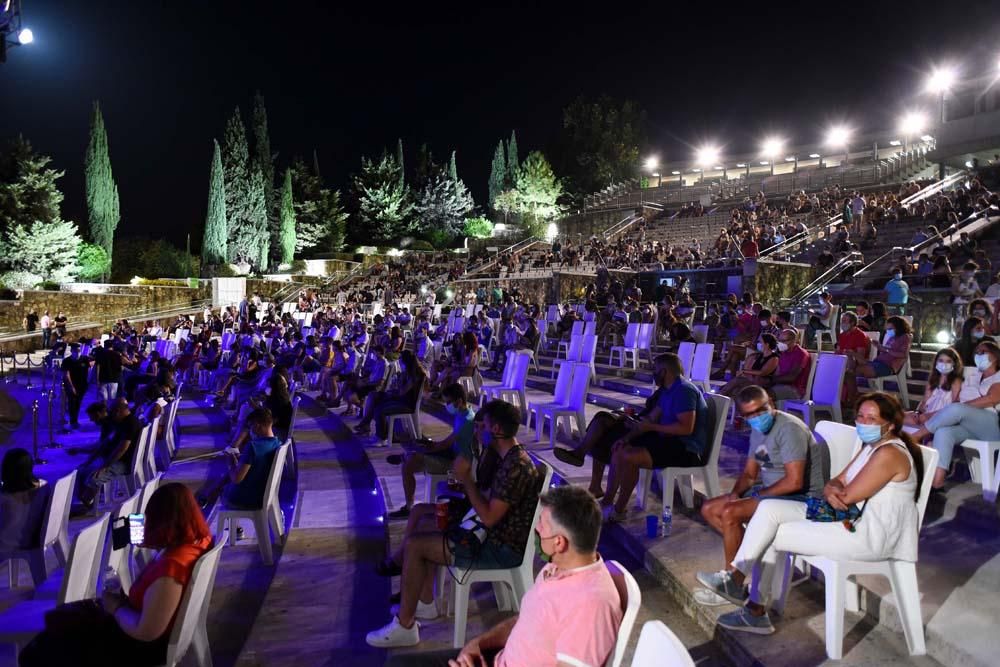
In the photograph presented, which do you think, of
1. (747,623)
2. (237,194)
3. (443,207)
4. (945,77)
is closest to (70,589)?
(747,623)

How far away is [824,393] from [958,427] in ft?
6.84

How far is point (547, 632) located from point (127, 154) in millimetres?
66913

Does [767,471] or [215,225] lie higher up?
[215,225]

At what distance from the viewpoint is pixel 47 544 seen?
4.36 m

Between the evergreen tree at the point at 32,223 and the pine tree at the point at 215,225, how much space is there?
271 inches

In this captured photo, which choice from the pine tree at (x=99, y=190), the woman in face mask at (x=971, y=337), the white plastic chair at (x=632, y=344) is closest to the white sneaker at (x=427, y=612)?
the woman in face mask at (x=971, y=337)

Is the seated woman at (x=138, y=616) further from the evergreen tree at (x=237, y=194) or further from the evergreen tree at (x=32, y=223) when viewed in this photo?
the evergreen tree at (x=237, y=194)

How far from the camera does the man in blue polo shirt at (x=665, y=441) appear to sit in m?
4.70

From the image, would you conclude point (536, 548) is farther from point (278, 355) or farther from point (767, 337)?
point (278, 355)

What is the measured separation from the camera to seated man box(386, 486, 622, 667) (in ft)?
6.63

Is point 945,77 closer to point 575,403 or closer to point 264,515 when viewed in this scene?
point 575,403

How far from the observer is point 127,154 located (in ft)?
193

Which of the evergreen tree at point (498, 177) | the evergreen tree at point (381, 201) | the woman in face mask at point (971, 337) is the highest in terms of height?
the evergreen tree at point (498, 177)

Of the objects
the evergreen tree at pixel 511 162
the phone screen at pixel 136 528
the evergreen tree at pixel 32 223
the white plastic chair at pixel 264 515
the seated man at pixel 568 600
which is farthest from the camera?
the evergreen tree at pixel 511 162
